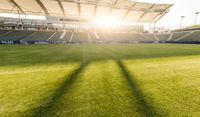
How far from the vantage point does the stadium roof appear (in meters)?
29.6

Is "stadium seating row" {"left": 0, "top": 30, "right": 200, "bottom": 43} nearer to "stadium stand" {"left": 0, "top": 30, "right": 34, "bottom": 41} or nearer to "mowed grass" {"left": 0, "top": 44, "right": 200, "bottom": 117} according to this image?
"stadium stand" {"left": 0, "top": 30, "right": 34, "bottom": 41}

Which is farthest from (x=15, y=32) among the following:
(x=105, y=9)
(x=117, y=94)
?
(x=117, y=94)

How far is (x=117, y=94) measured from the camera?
3197mm

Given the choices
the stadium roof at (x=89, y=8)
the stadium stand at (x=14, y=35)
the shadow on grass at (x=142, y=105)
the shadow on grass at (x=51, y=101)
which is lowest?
the shadow on grass at (x=142, y=105)

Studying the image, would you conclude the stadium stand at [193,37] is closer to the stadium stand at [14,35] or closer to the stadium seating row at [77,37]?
the stadium seating row at [77,37]

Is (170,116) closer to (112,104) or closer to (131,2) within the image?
(112,104)

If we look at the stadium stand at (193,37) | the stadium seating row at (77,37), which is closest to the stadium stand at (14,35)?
the stadium seating row at (77,37)

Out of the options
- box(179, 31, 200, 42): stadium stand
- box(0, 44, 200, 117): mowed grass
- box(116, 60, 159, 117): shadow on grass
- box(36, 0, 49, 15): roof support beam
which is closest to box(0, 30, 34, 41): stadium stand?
box(36, 0, 49, 15): roof support beam

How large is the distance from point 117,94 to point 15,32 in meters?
38.2

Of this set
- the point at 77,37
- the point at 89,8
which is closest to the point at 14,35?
the point at 77,37

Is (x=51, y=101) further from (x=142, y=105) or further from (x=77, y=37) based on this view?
(x=77, y=37)

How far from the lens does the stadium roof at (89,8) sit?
29.6m

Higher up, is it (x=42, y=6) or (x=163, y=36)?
(x=42, y=6)

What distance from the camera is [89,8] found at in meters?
33.2
